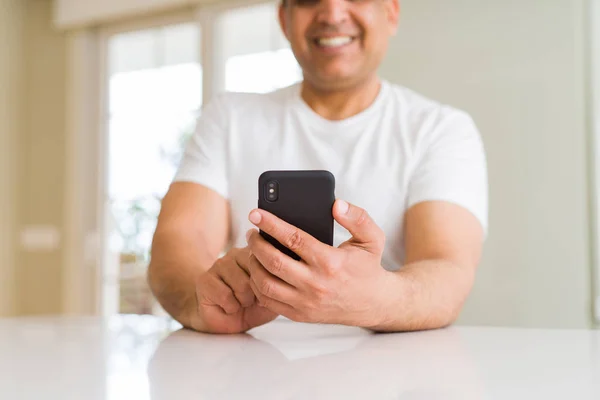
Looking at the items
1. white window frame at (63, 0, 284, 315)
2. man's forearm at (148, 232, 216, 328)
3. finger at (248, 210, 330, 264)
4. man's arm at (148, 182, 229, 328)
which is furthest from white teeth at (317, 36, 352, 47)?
white window frame at (63, 0, 284, 315)

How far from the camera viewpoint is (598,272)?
2246 millimetres

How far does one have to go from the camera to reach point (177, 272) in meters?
1.16

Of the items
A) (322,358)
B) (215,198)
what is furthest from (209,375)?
(215,198)

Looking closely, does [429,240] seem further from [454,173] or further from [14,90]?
[14,90]

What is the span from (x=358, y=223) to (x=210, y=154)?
2.41 ft

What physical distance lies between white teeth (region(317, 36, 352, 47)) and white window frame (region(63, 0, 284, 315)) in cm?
309

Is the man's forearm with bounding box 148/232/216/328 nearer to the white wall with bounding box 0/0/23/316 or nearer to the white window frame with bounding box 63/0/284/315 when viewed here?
the white window frame with bounding box 63/0/284/315

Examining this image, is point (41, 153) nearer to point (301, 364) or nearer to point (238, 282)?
point (238, 282)

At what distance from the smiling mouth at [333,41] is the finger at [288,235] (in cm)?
76

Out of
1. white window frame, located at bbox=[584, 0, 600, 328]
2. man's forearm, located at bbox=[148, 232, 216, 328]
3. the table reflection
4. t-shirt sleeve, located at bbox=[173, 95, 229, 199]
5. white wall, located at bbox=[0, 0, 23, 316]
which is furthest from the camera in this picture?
white wall, located at bbox=[0, 0, 23, 316]

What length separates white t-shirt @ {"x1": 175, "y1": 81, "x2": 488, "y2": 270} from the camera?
1.30m

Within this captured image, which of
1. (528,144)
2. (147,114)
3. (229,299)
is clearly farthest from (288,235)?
(147,114)

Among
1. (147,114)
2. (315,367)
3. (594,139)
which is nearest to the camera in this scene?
(315,367)

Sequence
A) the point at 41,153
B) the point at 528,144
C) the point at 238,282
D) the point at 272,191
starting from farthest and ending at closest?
the point at 41,153, the point at 528,144, the point at 238,282, the point at 272,191
